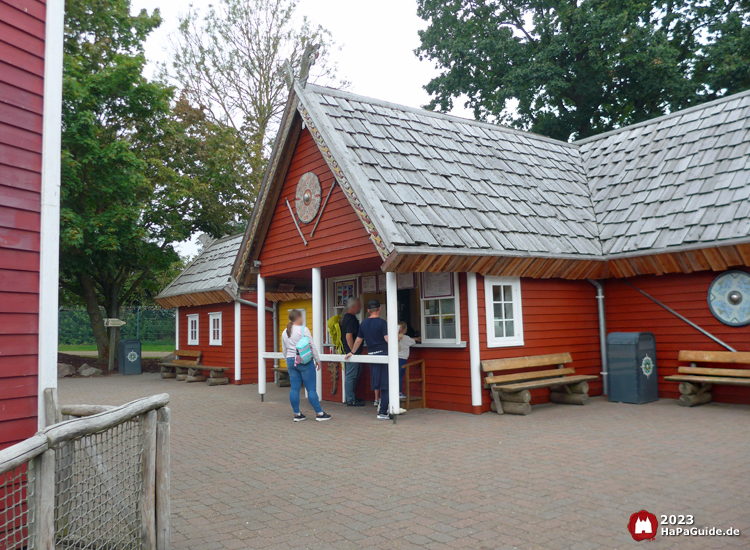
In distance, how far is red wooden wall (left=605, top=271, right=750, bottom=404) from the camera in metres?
11.0

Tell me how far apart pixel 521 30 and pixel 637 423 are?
2440cm

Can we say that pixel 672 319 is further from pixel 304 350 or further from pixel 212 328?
pixel 212 328

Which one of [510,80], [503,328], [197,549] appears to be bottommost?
[197,549]

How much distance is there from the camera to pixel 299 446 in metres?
8.41

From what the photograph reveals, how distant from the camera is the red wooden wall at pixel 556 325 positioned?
11211 mm

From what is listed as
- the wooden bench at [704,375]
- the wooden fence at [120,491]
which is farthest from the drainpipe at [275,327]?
the wooden fence at [120,491]

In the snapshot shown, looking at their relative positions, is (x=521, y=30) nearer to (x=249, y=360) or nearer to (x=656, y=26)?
(x=656, y=26)

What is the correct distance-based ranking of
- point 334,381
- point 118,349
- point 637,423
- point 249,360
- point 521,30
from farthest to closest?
point 521,30
point 118,349
point 249,360
point 334,381
point 637,423

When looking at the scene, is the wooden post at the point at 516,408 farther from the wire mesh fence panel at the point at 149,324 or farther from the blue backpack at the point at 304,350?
the wire mesh fence panel at the point at 149,324

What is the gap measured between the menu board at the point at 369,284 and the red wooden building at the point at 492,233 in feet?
0.13

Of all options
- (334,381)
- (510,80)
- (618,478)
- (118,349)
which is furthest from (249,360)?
(510,80)

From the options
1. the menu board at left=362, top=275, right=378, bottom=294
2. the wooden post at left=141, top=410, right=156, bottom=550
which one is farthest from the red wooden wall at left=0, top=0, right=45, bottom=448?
the menu board at left=362, top=275, right=378, bottom=294

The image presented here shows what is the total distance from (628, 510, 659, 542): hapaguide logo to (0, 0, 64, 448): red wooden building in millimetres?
4907

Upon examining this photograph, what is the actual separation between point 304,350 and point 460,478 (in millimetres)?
4283
